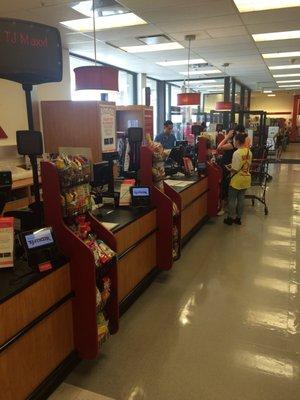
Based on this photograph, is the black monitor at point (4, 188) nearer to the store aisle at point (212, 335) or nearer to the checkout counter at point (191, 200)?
the store aisle at point (212, 335)

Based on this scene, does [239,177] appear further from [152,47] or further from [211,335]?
[152,47]

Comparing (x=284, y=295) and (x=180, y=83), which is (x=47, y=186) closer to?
(x=284, y=295)

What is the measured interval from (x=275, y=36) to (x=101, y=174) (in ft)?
17.7

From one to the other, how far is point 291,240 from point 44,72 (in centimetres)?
416

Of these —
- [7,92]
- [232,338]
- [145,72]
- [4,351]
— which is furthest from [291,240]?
[145,72]

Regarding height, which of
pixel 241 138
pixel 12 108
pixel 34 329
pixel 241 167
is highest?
pixel 12 108

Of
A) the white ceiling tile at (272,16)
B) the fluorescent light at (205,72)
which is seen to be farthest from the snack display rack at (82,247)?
the fluorescent light at (205,72)

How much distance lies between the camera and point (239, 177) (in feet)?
18.0

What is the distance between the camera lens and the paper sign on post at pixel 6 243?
1883mm

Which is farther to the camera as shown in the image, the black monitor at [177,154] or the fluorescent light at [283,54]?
the fluorescent light at [283,54]

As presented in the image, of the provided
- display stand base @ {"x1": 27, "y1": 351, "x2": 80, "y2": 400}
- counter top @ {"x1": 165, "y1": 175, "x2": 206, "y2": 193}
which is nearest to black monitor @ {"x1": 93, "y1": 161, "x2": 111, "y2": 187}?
counter top @ {"x1": 165, "y1": 175, "x2": 206, "y2": 193}

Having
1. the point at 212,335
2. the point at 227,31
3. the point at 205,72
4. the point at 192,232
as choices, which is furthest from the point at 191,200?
→ the point at 205,72

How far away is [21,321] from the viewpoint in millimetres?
1794

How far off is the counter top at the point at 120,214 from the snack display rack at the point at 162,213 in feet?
0.46
